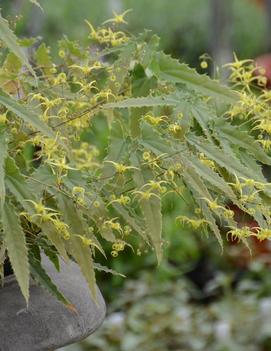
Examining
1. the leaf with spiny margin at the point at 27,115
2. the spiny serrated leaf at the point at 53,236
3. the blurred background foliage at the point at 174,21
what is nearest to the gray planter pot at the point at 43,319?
the spiny serrated leaf at the point at 53,236

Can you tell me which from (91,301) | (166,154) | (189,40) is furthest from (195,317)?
(189,40)

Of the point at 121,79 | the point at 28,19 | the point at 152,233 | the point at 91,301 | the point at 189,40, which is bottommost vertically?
the point at 189,40

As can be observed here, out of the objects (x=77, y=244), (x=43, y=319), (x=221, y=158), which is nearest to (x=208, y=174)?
(x=221, y=158)

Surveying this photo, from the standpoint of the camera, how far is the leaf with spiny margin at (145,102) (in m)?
0.98

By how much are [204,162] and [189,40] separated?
288 inches

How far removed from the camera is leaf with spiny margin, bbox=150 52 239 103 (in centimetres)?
107

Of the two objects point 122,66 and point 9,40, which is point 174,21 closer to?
point 122,66

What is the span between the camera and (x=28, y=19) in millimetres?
4875

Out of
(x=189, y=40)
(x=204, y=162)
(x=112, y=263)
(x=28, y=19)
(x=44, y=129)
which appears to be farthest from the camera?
(x=189, y=40)

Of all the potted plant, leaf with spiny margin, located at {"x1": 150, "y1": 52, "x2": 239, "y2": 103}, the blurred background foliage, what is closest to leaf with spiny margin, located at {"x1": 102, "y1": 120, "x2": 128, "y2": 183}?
the potted plant

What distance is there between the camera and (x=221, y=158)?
0.98 metres

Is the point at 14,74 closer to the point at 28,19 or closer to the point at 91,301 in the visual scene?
the point at 91,301

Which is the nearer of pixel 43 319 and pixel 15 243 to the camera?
pixel 15 243

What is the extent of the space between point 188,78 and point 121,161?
0.16m
